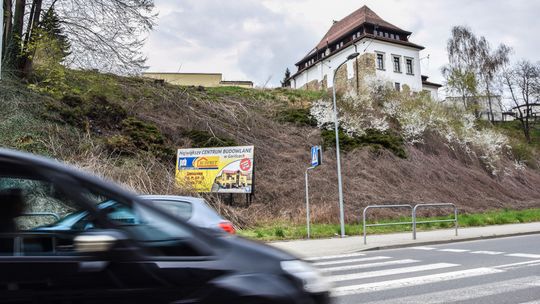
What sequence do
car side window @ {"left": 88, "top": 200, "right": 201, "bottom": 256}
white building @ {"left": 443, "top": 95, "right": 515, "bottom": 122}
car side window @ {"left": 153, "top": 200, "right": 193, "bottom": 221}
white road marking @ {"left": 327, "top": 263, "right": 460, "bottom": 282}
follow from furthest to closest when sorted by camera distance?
white building @ {"left": 443, "top": 95, "right": 515, "bottom": 122} < white road marking @ {"left": 327, "top": 263, "right": 460, "bottom": 282} < car side window @ {"left": 153, "top": 200, "right": 193, "bottom": 221} < car side window @ {"left": 88, "top": 200, "right": 201, "bottom": 256}

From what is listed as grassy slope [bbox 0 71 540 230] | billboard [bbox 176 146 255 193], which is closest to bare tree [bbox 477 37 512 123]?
grassy slope [bbox 0 71 540 230]

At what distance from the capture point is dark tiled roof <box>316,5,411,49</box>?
5947 centimetres

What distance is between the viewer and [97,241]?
2.38m

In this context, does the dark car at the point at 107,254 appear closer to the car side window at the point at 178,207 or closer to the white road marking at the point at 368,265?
the car side window at the point at 178,207

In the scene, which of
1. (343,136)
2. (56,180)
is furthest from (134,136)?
(56,180)

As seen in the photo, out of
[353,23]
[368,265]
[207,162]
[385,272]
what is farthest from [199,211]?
[353,23]

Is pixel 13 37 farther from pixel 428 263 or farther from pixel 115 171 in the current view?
pixel 428 263

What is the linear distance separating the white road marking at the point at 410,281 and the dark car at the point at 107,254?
161 inches

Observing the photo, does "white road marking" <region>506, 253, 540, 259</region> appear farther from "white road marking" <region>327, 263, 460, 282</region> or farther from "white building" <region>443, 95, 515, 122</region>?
"white building" <region>443, 95, 515, 122</region>

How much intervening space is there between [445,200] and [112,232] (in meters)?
25.9

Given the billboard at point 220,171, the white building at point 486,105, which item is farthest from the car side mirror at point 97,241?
the white building at point 486,105

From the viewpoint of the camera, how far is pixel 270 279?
2705 mm

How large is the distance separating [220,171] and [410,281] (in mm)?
11796

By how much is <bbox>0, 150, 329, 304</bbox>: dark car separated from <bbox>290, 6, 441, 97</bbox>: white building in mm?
50022
